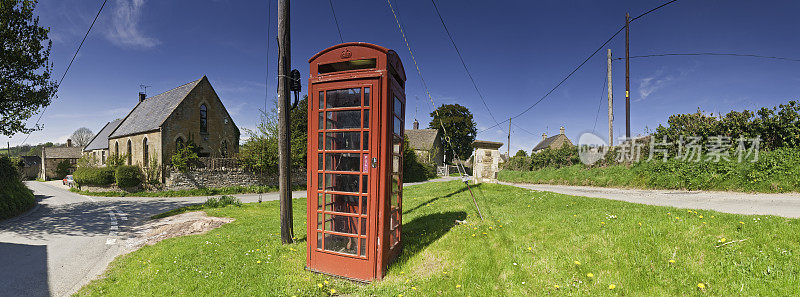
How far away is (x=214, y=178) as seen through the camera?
72.4ft

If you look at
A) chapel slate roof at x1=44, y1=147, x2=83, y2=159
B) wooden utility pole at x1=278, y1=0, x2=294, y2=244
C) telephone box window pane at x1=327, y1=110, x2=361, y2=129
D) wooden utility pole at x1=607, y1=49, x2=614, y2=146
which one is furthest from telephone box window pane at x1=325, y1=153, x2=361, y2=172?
chapel slate roof at x1=44, y1=147, x2=83, y2=159

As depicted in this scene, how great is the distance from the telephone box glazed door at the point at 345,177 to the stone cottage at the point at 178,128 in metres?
23.3

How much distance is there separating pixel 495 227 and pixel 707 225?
10.0 feet

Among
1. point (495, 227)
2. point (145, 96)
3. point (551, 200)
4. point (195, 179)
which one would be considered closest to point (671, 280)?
point (495, 227)

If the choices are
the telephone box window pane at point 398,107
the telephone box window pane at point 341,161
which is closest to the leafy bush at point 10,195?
the telephone box window pane at point 341,161

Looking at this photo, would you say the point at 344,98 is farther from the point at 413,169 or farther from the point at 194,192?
the point at 413,169

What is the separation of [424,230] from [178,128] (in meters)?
24.6

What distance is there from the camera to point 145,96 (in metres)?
33.7

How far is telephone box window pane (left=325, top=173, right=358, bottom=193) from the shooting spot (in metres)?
4.39

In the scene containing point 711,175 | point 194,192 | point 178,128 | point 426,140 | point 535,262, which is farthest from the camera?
point 426,140

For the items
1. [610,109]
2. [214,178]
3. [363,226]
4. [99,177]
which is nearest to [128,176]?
[99,177]

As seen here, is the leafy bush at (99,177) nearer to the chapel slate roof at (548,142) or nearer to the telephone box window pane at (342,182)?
the telephone box window pane at (342,182)

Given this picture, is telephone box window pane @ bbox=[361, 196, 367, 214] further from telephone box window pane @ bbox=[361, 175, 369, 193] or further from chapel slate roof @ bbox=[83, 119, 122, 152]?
chapel slate roof @ bbox=[83, 119, 122, 152]

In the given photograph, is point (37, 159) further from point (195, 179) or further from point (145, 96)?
point (195, 179)
